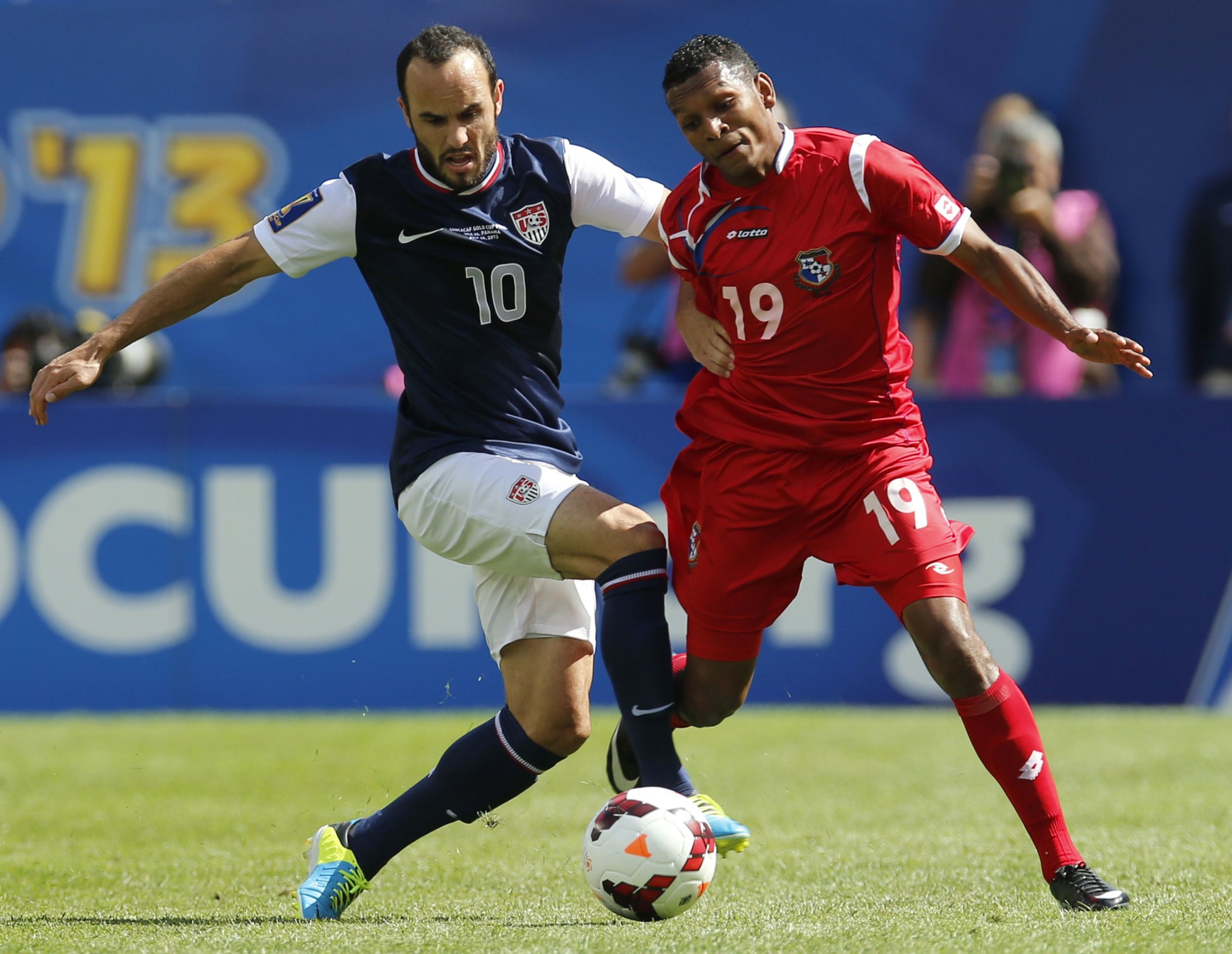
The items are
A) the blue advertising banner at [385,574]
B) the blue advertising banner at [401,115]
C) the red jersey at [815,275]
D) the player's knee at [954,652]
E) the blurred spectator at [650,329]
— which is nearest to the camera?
the player's knee at [954,652]

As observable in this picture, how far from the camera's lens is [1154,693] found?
8.46 metres

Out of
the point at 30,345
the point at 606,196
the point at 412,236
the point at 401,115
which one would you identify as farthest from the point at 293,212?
the point at 401,115

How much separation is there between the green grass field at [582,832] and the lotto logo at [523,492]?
1.09 metres

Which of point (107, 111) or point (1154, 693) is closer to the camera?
point (1154, 693)

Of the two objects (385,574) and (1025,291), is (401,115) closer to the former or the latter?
(385,574)

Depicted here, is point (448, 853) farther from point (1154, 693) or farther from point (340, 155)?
point (340, 155)

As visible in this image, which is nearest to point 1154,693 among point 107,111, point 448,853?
point 448,853

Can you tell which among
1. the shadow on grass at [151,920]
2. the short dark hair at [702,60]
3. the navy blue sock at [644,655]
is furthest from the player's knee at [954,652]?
the shadow on grass at [151,920]

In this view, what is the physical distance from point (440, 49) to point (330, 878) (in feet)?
7.44

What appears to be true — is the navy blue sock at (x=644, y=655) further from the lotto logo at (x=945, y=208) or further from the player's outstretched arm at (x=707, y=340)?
the lotto logo at (x=945, y=208)

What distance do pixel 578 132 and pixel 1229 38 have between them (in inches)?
179

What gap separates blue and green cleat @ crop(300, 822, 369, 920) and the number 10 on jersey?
4.98 ft

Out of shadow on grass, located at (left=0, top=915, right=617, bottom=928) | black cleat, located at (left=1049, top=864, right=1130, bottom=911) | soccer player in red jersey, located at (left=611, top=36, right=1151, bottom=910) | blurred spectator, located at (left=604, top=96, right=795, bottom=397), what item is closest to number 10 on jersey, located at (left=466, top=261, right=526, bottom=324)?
soccer player in red jersey, located at (left=611, top=36, right=1151, bottom=910)

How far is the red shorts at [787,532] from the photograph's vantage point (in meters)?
4.46
